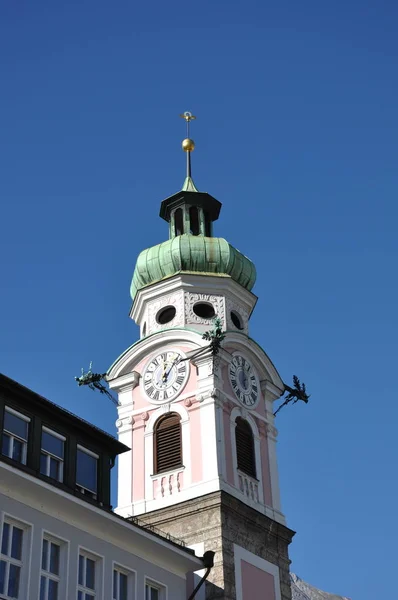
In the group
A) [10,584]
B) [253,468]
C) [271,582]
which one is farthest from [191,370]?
[10,584]

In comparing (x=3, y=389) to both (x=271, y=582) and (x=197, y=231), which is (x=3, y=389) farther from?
(x=197, y=231)

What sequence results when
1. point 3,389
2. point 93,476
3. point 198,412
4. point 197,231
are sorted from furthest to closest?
point 197,231 < point 198,412 < point 93,476 < point 3,389

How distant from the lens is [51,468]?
29.5 metres

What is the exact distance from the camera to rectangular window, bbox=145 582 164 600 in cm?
3094

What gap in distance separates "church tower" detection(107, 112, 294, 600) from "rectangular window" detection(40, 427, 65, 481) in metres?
7.58

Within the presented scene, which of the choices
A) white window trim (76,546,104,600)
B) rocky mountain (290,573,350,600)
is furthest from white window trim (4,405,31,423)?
rocky mountain (290,573,350,600)

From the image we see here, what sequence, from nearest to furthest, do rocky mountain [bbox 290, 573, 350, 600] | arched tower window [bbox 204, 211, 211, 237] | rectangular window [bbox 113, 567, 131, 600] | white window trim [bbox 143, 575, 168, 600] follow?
rectangular window [bbox 113, 567, 131, 600]
white window trim [bbox 143, 575, 168, 600]
arched tower window [bbox 204, 211, 211, 237]
rocky mountain [bbox 290, 573, 350, 600]

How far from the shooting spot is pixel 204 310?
4416 centimetres

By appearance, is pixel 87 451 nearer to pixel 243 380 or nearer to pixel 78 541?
pixel 78 541

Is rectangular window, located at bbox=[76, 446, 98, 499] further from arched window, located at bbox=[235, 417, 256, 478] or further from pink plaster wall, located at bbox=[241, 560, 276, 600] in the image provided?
arched window, located at bbox=[235, 417, 256, 478]

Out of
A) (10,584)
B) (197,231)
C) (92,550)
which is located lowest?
(10,584)

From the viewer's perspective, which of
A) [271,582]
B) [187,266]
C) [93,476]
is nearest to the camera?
[93,476]

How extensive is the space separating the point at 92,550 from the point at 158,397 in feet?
41.8

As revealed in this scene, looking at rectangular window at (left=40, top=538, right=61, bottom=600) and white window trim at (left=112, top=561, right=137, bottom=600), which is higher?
white window trim at (left=112, top=561, right=137, bottom=600)
